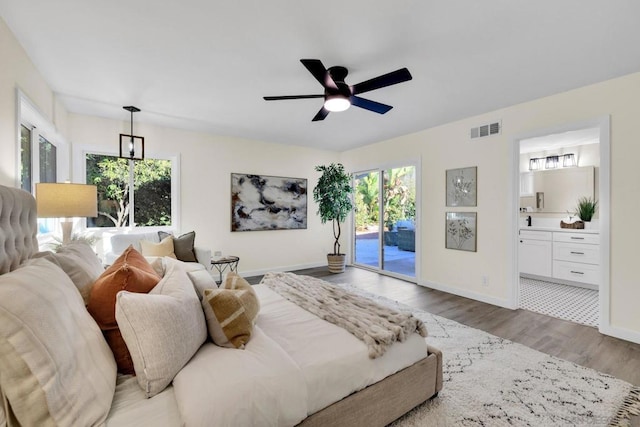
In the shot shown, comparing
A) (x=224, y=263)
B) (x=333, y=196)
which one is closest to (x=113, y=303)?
(x=224, y=263)

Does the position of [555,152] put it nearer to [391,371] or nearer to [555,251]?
[555,251]

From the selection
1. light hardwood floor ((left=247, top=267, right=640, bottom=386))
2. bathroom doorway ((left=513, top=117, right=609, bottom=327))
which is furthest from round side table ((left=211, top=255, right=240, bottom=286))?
bathroom doorway ((left=513, top=117, right=609, bottom=327))

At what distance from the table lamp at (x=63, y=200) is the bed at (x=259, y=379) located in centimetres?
67

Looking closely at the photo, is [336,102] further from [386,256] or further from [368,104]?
[386,256]

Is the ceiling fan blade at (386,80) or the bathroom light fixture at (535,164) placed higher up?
the ceiling fan blade at (386,80)

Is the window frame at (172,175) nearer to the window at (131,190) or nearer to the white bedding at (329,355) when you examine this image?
the window at (131,190)

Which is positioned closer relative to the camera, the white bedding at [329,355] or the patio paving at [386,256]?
the white bedding at [329,355]

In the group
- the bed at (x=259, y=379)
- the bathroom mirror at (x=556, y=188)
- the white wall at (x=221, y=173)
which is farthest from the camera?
the bathroom mirror at (x=556, y=188)

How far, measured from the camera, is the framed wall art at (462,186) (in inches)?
159

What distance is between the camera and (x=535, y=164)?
18.8ft

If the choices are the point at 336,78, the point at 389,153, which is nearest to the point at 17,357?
the point at 336,78

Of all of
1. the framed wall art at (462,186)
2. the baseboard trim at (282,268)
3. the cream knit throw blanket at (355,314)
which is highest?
the framed wall art at (462,186)

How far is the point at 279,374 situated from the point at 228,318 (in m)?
0.41

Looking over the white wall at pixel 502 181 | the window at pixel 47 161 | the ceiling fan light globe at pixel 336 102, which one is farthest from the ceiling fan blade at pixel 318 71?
the window at pixel 47 161
